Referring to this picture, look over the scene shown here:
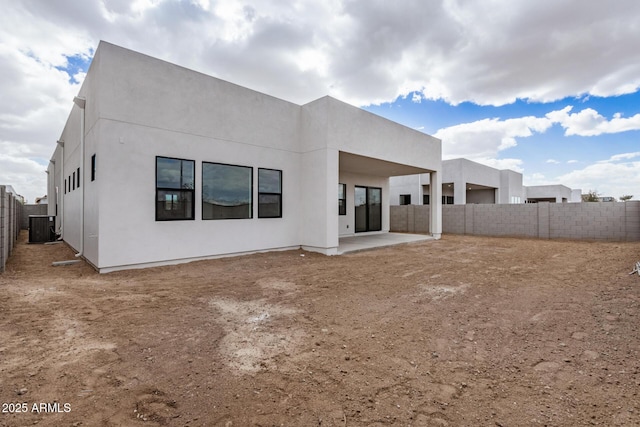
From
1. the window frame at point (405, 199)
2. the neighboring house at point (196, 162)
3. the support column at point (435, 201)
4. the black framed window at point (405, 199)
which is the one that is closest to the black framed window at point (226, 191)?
the neighboring house at point (196, 162)

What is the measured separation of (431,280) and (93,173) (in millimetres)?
7785

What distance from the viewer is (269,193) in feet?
26.9

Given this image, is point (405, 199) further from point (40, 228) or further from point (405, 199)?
point (40, 228)

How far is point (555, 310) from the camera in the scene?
12.0 ft

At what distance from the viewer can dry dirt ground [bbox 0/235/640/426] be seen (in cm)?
179

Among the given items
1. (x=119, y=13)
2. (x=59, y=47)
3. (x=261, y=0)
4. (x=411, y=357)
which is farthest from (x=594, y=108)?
(x=59, y=47)

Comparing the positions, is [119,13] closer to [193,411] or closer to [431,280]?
[193,411]

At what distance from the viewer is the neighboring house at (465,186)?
67.8ft

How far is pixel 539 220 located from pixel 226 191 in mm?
13945

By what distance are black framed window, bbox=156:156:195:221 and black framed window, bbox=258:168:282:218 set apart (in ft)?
6.15

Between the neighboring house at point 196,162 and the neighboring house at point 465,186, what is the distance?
12527 mm

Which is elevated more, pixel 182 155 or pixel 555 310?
pixel 182 155

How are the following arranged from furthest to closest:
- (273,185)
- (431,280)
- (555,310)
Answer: (273,185)
(431,280)
(555,310)

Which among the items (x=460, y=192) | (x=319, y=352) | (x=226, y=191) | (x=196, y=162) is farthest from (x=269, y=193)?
(x=460, y=192)
